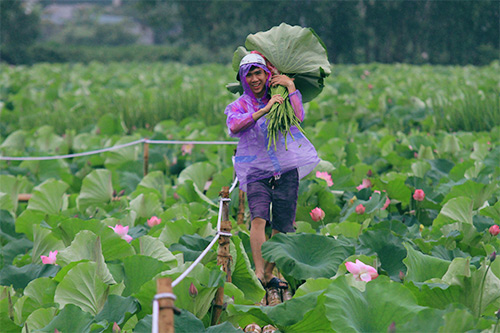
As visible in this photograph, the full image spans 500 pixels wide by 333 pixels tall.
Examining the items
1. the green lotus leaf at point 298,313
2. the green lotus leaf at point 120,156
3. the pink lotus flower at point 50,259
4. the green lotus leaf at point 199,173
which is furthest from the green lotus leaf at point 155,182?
the green lotus leaf at point 298,313

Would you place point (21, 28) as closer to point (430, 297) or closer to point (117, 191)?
point (117, 191)

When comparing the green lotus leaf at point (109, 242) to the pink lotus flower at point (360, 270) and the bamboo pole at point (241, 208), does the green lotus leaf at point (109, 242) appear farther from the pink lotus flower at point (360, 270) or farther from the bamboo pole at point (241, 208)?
the bamboo pole at point (241, 208)

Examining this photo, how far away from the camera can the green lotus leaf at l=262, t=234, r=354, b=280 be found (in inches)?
83.3

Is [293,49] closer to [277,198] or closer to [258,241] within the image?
[277,198]

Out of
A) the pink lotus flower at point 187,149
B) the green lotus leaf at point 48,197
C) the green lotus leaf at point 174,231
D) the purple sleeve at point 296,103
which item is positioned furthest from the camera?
the pink lotus flower at point 187,149

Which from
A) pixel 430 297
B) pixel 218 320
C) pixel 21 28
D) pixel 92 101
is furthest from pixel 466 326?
pixel 21 28

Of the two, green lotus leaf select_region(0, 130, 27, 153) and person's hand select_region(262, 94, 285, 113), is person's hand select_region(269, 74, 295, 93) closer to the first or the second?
person's hand select_region(262, 94, 285, 113)

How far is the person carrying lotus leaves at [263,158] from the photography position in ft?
7.83

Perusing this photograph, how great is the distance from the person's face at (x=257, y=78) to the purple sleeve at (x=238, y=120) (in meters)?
0.10

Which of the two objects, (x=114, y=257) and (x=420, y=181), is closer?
(x=114, y=257)

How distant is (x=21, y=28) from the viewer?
29609 mm

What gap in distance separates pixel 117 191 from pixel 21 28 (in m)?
28.4

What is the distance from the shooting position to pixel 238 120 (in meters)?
2.37

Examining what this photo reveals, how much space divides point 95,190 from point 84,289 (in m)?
1.68
